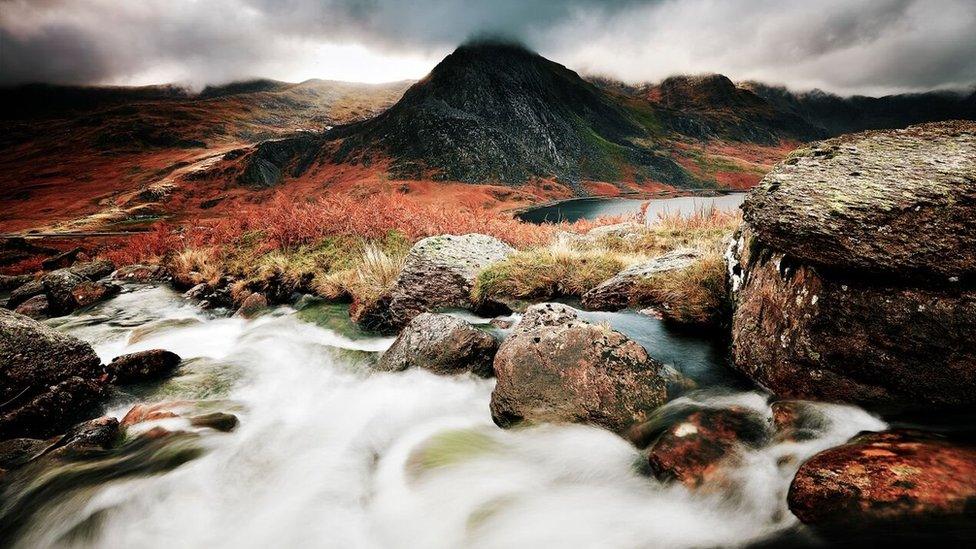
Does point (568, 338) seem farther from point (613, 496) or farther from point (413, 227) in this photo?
point (413, 227)

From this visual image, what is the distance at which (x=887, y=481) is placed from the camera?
2.41 meters

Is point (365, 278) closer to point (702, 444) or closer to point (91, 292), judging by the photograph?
point (702, 444)

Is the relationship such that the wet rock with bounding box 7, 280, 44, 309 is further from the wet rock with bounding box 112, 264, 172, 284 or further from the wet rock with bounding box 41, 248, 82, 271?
the wet rock with bounding box 41, 248, 82, 271

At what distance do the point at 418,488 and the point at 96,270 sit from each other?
20.2 m

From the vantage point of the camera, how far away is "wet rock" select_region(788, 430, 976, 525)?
89.0 inches

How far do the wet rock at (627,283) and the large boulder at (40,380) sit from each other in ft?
25.9

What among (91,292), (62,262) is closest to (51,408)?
(91,292)

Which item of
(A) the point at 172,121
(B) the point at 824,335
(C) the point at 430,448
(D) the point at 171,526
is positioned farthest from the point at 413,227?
(A) the point at 172,121

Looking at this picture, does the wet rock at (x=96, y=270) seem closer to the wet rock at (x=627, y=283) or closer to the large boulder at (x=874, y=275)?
the wet rock at (x=627, y=283)

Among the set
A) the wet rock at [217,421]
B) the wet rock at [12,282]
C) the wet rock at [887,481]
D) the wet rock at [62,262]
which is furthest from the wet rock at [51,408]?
the wet rock at [62,262]

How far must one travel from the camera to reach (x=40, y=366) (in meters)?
5.79

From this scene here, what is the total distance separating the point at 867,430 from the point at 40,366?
9.50 meters

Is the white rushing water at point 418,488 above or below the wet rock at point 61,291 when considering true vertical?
above

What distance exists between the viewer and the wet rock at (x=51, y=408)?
5223 millimetres
